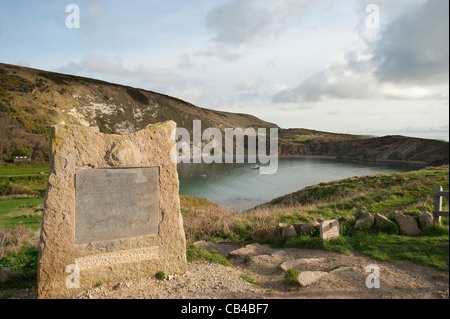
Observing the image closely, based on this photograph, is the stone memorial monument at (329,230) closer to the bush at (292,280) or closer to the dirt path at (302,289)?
the dirt path at (302,289)

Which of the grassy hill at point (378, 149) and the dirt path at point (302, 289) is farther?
the grassy hill at point (378, 149)

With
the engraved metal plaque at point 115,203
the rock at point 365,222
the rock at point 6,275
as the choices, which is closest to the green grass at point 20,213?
the rock at point 6,275

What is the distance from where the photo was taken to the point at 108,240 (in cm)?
585

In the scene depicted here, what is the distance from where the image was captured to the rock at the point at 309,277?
5.90m

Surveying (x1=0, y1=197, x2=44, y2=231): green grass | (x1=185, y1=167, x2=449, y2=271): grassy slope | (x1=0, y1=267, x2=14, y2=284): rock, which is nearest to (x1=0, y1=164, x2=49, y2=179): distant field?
(x1=0, y1=197, x2=44, y2=231): green grass

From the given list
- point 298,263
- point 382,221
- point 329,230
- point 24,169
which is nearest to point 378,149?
point 24,169

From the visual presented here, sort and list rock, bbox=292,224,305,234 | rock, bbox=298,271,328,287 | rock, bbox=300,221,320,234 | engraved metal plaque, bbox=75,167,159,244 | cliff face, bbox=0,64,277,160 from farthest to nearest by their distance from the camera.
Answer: cliff face, bbox=0,64,277,160
rock, bbox=292,224,305,234
rock, bbox=300,221,320,234
rock, bbox=298,271,328,287
engraved metal plaque, bbox=75,167,159,244

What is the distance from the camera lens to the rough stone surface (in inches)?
213

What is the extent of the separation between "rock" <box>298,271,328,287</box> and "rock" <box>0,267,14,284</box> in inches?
241

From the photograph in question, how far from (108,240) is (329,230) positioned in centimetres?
618

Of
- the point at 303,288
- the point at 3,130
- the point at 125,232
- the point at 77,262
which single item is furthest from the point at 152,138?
the point at 3,130

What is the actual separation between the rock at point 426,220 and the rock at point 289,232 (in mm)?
3631

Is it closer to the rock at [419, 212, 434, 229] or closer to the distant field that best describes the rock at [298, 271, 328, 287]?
the rock at [419, 212, 434, 229]
